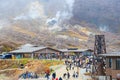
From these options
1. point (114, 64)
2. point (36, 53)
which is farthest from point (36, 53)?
point (114, 64)

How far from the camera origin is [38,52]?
76875 mm

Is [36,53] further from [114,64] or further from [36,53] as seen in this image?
[114,64]

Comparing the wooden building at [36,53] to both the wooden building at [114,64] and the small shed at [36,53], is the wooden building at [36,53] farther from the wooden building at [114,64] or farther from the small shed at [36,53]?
the wooden building at [114,64]

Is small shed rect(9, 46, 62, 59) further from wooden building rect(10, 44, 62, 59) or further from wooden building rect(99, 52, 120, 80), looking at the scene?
wooden building rect(99, 52, 120, 80)

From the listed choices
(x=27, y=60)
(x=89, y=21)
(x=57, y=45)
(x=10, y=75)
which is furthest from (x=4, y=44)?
(x=89, y=21)

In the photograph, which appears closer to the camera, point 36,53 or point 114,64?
point 114,64

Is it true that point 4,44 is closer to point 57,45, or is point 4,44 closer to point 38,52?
point 57,45

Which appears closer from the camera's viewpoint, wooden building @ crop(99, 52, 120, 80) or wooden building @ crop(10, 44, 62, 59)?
wooden building @ crop(99, 52, 120, 80)

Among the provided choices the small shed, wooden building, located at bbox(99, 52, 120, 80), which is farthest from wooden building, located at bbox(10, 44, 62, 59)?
wooden building, located at bbox(99, 52, 120, 80)

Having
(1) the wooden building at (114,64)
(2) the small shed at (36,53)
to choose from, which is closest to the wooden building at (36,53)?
(2) the small shed at (36,53)

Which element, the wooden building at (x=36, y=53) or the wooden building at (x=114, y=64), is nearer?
the wooden building at (x=114, y=64)

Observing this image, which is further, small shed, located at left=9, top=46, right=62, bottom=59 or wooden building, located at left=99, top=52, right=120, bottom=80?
small shed, located at left=9, top=46, right=62, bottom=59

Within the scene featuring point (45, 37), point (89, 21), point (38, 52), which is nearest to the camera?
point (38, 52)

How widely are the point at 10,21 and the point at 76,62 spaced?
112 meters
